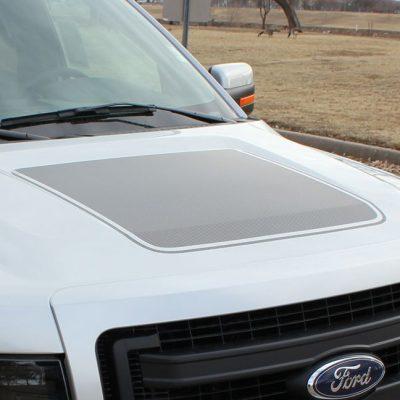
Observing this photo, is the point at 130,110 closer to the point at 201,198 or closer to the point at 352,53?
the point at 201,198

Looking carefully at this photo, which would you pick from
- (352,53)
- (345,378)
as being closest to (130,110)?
(345,378)

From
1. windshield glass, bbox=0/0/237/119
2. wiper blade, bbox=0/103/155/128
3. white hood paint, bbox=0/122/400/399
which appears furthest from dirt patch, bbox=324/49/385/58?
white hood paint, bbox=0/122/400/399

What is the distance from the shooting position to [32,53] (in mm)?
3645

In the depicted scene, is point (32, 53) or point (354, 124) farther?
point (354, 124)

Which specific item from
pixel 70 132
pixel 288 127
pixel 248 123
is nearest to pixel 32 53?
pixel 70 132

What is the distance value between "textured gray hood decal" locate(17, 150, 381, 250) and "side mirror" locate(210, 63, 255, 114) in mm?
1237

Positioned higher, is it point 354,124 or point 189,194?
point 189,194

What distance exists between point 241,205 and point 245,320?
50cm

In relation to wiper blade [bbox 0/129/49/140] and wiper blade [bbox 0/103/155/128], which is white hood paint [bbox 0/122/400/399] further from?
wiper blade [bbox 0/103/155/128]

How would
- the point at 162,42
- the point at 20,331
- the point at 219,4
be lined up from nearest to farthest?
the point at 20,331 → the point at 162,42 → the point at 219,4

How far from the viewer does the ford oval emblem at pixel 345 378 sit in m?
2.16

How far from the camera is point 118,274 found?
6.98 ft

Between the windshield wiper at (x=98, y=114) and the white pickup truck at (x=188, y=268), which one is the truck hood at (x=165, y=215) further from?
the windshield wiper at (x=98, y=114)

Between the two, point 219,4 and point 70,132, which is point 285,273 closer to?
point 70,132
